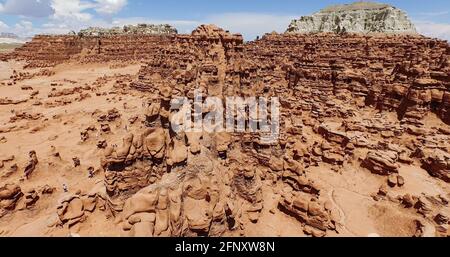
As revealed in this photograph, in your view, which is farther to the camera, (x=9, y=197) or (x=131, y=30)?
(x=131, y=30)

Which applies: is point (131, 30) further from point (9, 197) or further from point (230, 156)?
point (230, 156)

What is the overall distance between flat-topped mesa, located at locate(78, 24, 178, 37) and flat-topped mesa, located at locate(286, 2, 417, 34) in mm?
50034

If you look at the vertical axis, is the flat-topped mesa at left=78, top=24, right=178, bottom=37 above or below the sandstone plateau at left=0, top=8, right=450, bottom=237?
above

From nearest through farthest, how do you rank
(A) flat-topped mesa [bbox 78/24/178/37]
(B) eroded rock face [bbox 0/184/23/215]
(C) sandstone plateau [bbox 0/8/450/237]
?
1. (C) sandstone plateau [bbox 0/8/450/237]
2. (B) eroded rock face [bbox 0/184/23/215]
3. (A) flat-topped mesa [bbox 78/24/178/37]

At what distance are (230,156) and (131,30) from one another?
9644cm

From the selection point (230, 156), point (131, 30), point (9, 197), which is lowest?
point (9, 197)

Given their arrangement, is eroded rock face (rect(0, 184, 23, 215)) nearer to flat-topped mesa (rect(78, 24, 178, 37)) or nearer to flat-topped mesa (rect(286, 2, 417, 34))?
flat-topped mesa (rect(78, 24, 178, 37))

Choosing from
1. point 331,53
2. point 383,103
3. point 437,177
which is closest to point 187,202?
point 437,177

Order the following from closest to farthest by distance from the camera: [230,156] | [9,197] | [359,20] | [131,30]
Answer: [9,197] < [230,156] < [359,20] < [131,30]

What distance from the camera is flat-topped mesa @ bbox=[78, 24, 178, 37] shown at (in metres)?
95.1

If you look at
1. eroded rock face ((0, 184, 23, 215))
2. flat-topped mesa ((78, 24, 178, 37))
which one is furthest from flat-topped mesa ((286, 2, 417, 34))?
eroded rock face ((0, 184, 23, 215))

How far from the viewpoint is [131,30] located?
101188 mm

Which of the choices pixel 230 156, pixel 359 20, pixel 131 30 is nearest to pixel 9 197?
pixel 230 156
